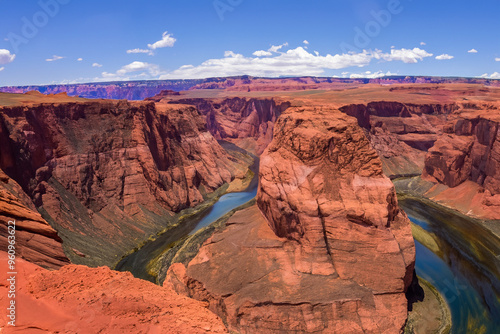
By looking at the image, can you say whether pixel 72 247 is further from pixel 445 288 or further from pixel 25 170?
pixel 445 288

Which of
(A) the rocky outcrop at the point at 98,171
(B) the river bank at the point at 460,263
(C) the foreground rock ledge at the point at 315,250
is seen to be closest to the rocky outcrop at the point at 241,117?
(A) the rocky outcrop at the point at 98,171

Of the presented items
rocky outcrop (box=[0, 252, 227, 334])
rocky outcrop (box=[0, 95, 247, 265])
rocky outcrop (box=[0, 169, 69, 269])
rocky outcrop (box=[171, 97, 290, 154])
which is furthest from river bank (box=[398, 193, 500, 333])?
rocky outcrop (box=[171, 97, 290, 154])

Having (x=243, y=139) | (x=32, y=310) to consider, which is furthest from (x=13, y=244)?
(x=243, y=139)

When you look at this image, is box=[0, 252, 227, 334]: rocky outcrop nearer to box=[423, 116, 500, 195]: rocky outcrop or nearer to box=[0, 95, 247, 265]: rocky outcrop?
box=[0, 95, 247, 265]: rocky outcrop

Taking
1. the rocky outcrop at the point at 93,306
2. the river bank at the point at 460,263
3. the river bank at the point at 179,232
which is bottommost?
the river bank at the point at 460,263

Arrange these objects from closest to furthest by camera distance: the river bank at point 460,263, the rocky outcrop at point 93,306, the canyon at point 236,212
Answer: the rocky outcrop at point 93,306
the canyon at point 236,212
the river bank at point 460,263

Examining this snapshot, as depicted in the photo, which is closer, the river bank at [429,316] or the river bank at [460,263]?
the river bank at [429,316]

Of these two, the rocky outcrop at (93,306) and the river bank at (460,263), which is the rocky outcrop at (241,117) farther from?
the rocky outcrop at (93,306)
